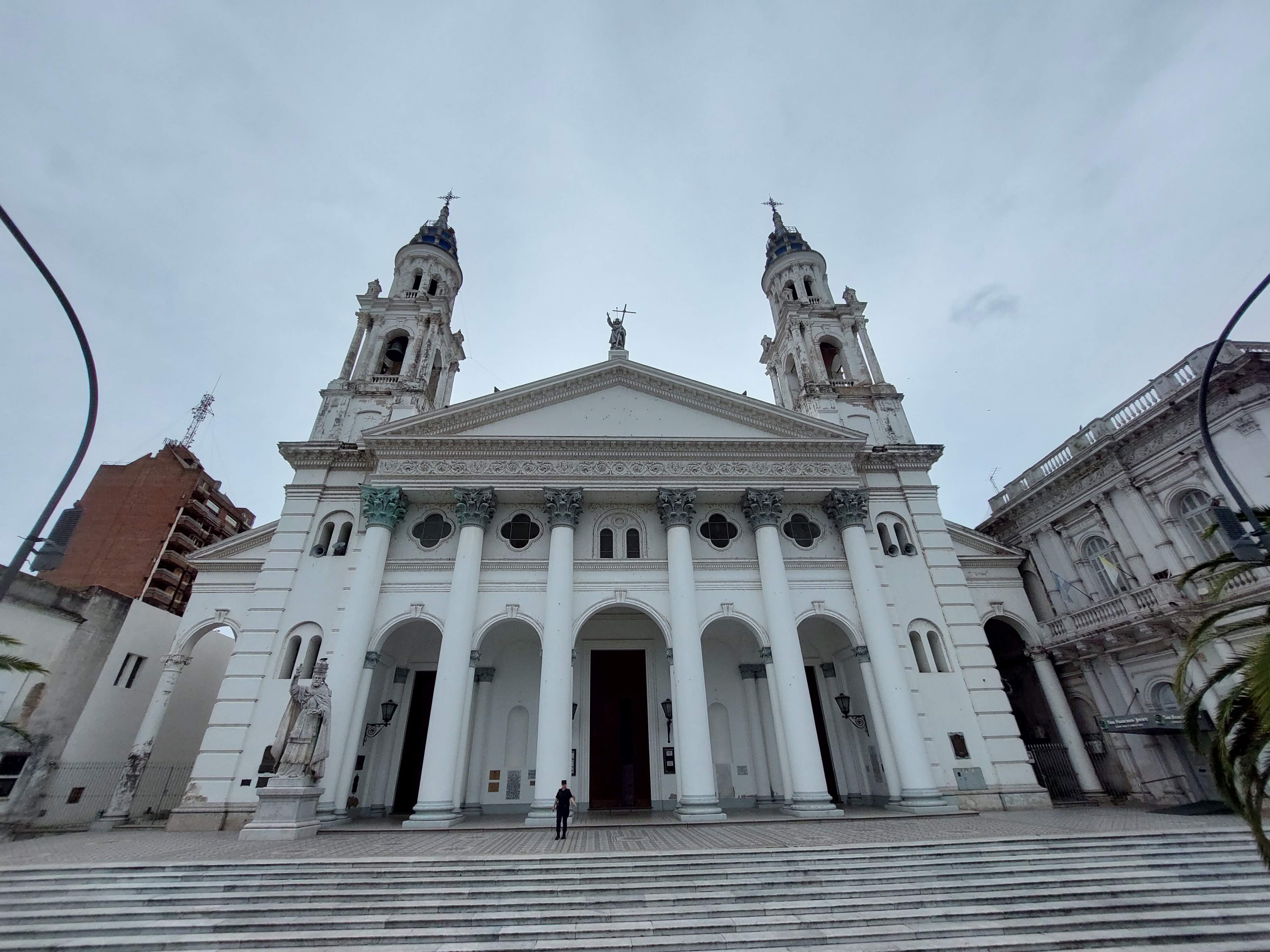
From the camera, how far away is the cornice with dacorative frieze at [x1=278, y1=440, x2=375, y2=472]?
20703 mm

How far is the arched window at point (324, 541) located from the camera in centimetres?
1931

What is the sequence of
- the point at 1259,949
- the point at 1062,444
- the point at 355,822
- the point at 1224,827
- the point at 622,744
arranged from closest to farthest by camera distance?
1. the point at 1259,949
2. the point at 1224,827
3. the point at 355,822
4. the point at 622,744
5. the point at 1062,444

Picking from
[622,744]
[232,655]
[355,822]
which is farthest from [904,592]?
[232,655]

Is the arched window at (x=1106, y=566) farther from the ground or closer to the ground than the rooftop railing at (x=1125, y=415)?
closer to the ground

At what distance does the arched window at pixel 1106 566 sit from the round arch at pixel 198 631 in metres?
28.9

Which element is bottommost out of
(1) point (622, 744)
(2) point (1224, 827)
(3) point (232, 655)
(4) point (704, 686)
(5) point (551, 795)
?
(2) point (1224, 827)

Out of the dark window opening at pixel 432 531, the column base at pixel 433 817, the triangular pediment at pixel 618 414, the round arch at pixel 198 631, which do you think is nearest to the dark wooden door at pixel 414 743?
the column base at pixel 433 817

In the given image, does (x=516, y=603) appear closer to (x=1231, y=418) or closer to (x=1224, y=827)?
(x=1224, y=827)

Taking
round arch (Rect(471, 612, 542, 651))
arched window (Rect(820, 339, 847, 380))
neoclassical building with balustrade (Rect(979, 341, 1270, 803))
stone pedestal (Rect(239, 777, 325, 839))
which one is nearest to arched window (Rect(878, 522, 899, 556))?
neoclassical building with balustrade (Rect(979, 341, 1270, 803))

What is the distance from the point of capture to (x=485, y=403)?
2002cm

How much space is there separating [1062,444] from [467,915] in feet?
77.9

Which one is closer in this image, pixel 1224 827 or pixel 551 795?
pixel 1224 827

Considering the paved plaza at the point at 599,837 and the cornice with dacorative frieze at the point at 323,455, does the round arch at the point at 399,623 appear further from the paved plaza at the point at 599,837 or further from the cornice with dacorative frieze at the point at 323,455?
the cornice with dacorative frieze at the point at 323,455

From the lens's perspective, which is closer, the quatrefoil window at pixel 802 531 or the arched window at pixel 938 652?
the arched window at pixel 938 652
